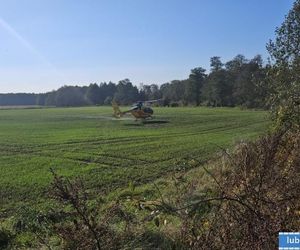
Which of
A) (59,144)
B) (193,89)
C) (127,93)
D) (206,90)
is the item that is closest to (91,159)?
(59,144)

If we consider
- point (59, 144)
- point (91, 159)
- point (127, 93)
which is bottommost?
point (59, 144)

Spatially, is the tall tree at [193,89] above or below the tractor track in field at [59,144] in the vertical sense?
above

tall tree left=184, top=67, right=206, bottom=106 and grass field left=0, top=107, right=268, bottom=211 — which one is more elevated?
tall tree left=184, top=67, right=206, bottom=106

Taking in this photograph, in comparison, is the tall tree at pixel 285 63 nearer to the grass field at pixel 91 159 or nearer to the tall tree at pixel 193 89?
the grass field at pixel 91 159

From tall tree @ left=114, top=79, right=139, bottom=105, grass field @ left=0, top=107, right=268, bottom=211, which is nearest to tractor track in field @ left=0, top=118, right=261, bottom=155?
grass field @ left=0, top=107, right=268, bottom=211

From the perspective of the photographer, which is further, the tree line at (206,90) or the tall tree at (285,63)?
the tree line at (206,90)

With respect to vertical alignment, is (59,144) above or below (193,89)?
below

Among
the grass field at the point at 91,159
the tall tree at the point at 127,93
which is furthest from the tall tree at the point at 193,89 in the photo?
the grass field at the point at 91,159

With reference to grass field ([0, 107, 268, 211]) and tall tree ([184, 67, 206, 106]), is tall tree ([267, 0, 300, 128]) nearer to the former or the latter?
grass field ([0, 107, 268, 211])

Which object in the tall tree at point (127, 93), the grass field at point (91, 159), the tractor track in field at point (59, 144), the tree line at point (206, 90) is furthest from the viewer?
the tall tree at point (127, 93)

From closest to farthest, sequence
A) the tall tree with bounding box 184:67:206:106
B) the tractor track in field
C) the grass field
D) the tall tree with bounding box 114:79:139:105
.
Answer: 1. the grass field
2. the tractor track in field
3. the tall tree with bounding box 184:67:206:106
4. the tall tree with bounding box 114:79:139:105

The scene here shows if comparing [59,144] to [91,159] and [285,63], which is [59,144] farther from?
[285,63]

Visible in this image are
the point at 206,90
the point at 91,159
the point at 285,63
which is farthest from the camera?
the point at 206,90

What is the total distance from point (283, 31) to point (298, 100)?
3937mm
